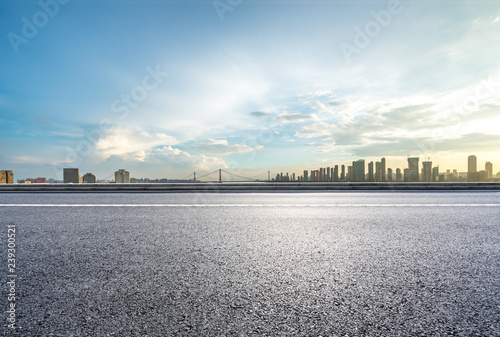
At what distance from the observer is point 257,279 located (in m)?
2.26

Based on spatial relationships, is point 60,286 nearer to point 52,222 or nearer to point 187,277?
point 187,277

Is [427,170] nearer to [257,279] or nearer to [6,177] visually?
[257,279]

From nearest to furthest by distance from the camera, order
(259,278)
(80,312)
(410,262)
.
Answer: (80,312), (259,278), (410,262)

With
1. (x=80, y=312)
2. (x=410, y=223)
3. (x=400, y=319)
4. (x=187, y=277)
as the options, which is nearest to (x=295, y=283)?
(x=400, y=319)

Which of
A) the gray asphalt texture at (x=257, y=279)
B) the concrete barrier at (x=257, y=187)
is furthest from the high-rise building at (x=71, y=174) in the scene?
the gray asphalt texture at (x=257, y=279)

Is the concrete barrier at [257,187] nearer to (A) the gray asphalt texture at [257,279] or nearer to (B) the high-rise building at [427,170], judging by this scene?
(A) the gray asphalt texture at [257,279]

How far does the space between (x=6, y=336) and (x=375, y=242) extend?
347 cm

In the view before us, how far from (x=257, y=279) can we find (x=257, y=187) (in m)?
10.0

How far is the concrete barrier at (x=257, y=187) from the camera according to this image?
1223 centimetres

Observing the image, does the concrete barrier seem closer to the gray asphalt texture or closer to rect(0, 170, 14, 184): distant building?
the gray asphalt texture

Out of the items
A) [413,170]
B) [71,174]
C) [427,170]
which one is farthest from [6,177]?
[427,170]

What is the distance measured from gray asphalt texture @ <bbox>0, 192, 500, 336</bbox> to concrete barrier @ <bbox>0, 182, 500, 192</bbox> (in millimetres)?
7916

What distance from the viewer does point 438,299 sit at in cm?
192

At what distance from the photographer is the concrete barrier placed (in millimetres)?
12234
